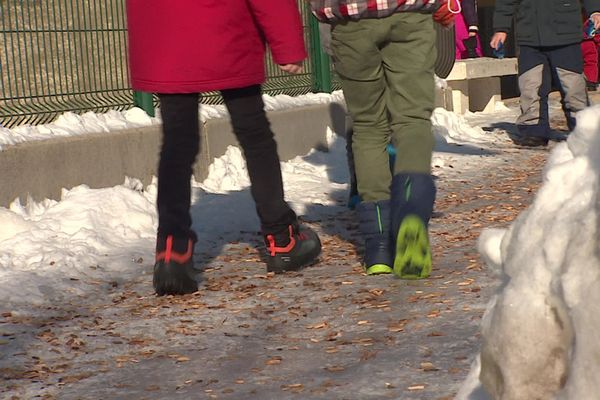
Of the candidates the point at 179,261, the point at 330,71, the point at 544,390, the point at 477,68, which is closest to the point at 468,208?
the point at 179,261

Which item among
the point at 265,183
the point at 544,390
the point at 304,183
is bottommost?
the point at 304,183

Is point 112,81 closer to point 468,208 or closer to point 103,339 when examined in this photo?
point 468,208

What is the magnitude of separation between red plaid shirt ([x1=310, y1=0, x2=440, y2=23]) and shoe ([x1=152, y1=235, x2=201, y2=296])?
3.61ft

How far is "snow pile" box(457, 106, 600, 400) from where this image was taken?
5.61ft

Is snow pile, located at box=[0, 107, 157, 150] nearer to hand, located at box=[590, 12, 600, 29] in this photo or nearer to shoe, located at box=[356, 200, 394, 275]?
shoe, located at box=[356, 200, 394, 275]

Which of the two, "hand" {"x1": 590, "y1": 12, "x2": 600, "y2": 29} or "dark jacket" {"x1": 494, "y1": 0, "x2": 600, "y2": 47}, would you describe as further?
"dark jacket" {"x1": 494, "y1": 0, "x2": 600, "y2": 47}

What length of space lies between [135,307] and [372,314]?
41.1 inches

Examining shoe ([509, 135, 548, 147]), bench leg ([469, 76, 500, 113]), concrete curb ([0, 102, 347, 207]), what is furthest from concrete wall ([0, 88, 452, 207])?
bench leg ([469, 76, 500, 113])

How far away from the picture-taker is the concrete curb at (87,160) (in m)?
7.14

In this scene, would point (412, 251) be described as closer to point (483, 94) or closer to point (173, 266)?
point (173, 266)

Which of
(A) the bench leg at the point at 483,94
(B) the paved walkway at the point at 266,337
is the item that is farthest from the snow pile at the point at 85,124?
(A) the bench leg at the point at 483,94

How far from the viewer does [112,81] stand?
29.2 ft

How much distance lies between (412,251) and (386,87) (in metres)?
0.78

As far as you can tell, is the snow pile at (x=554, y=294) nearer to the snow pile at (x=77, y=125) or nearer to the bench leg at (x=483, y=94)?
the snow pile at (x=77, y=125)
